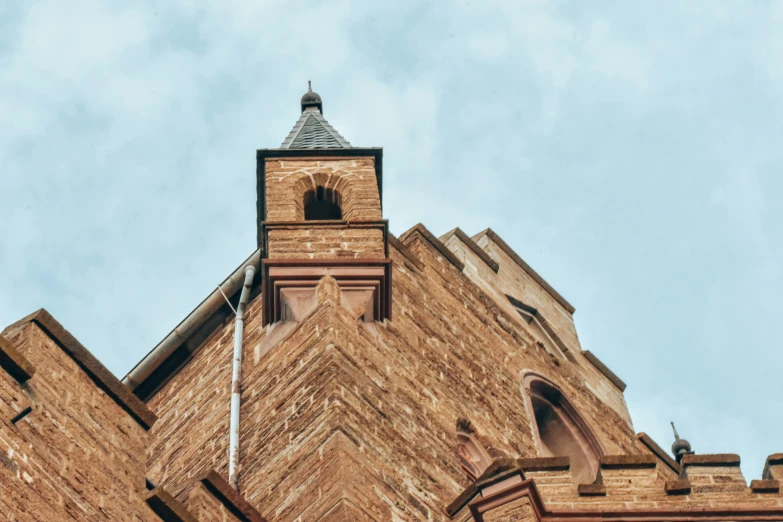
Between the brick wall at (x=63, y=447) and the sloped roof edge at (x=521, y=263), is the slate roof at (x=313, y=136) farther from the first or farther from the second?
the brick wall at (x=63, y=447)

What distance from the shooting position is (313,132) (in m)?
18.8

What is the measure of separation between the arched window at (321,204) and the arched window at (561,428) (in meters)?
2.95

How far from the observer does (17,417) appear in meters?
8.88

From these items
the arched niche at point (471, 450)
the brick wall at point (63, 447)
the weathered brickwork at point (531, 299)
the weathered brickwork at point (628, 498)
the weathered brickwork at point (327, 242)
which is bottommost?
the brick wall at point (63, 447)

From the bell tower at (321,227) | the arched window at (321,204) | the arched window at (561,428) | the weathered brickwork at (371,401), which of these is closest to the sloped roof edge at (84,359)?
the weathered brickwork at (371,401)

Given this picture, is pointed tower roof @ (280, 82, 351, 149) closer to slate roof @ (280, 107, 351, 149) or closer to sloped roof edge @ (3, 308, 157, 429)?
slate roof @ (280, 107, 351, 149)

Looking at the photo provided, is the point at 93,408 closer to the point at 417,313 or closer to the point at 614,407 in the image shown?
the point at 417,313

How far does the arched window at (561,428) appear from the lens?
18.8 meters

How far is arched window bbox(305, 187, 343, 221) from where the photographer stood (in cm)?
1714

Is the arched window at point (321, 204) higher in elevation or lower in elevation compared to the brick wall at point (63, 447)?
higher

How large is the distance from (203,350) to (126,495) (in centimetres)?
816

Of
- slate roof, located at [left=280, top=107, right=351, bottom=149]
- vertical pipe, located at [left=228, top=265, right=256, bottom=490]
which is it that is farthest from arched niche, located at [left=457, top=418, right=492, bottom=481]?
slate roof, located at [left=280, top=107, right=351, bottom=149]

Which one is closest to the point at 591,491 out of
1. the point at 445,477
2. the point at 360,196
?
the point at 445,477

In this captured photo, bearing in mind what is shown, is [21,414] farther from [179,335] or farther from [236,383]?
[179,335]
